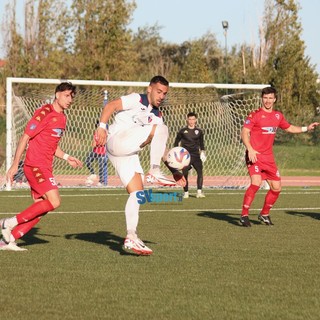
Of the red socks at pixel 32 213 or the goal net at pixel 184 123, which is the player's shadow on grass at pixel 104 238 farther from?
the goal net at pixel 184 123

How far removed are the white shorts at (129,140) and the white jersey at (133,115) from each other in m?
0.07

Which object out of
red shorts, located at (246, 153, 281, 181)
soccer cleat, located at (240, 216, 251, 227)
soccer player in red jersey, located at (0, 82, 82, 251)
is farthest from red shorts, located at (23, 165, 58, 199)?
red shorts, located at (246, 153, 281, 181)

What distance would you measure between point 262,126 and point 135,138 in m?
4.65

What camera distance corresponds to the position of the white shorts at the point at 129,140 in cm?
952

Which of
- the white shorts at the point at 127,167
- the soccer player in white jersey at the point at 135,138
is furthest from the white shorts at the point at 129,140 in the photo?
the white shorts at the point at 127,167

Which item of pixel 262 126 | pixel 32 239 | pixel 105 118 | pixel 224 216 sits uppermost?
pixel 105 118

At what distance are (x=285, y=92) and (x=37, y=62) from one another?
10650 mm

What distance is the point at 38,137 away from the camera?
10117 millimetres

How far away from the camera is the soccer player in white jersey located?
9.52 meters

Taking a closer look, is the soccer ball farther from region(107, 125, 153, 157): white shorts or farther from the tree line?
the tree line

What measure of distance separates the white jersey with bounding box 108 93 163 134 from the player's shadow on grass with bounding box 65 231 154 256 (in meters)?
1.43

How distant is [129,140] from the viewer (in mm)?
9523

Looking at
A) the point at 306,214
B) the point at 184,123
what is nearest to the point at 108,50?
the point at 184,123

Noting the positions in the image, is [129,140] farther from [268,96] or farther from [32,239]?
[268,96]
